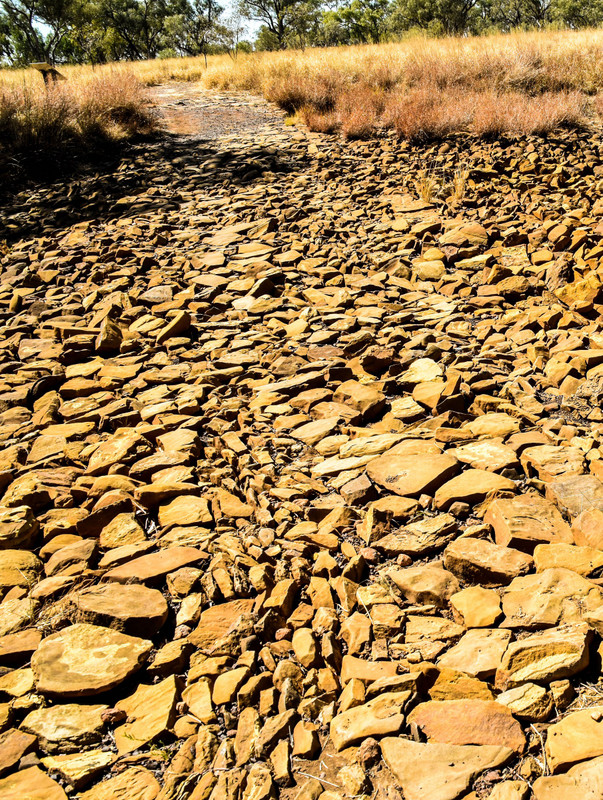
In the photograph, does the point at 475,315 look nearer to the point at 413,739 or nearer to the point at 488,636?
the point at 488,636

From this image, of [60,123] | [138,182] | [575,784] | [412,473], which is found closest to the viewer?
[575,784]

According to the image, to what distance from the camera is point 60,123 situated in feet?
26.5

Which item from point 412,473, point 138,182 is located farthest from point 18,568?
point 138,182

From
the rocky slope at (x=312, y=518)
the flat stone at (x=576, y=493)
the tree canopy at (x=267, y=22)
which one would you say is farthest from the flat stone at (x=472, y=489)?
the tree canopy at (x=267, y=22)

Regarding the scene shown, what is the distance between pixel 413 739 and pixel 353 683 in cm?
21

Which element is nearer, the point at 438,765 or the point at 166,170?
the point at 438,765

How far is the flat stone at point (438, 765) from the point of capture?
128cm

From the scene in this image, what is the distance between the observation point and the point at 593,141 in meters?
6.74

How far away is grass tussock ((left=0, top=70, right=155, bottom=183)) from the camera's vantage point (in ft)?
25.1

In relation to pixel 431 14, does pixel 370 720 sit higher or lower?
lower

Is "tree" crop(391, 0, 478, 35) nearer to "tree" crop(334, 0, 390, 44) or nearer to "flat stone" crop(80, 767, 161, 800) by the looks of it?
"tree" crop(334, 0, 390, 44)

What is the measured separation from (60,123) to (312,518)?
317 inches

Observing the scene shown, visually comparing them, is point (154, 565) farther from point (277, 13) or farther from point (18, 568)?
point (277, 13)

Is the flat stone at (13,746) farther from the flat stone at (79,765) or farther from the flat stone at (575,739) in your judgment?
the flat stone at (575,739)
